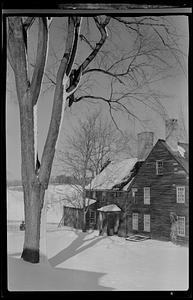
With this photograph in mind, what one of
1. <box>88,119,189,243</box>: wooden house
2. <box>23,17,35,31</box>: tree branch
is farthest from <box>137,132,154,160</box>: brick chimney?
<box>23,17,35,31</box>: tree branch

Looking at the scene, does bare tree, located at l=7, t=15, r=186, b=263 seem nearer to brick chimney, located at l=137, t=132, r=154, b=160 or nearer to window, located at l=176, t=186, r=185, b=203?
brick chimney, located at l=137, t=132, r=154, b=160

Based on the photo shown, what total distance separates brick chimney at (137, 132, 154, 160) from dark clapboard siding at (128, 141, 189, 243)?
2 centimetres

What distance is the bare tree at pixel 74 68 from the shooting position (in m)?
1.69

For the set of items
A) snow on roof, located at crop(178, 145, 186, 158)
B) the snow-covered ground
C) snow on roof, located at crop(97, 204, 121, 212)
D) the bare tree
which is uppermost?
the bare tree

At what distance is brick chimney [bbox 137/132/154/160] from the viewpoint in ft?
5.57

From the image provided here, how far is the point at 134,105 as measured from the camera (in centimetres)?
171

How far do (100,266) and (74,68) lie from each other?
2.64 ft

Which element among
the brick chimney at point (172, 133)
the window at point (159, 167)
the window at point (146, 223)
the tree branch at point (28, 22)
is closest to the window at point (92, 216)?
the window at point (146, 223)

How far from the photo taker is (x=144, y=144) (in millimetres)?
1708

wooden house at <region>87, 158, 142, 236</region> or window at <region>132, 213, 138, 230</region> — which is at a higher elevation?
wooden house at <region>87, 158, 142, 236</region>

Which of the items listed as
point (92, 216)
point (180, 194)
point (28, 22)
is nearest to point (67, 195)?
point (92, 216)

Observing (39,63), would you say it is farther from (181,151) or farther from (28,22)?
(181,151)

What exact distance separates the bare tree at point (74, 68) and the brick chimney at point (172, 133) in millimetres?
117
